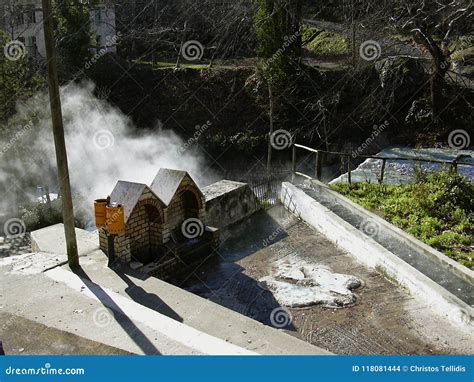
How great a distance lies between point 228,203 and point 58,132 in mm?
4670

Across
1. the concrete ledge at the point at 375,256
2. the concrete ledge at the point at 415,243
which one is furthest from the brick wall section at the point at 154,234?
the concrete ledge at the point at 415,243

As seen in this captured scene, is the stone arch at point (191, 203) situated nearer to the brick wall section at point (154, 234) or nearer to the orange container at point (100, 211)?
the brick wall section at point (154, 234)

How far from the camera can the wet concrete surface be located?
5.92 metres

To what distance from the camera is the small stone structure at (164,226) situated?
7.85m

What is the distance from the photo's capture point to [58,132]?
7289mm

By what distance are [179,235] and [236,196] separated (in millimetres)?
2572

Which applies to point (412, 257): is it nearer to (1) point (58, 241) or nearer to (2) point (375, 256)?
(2) point (375, 256)

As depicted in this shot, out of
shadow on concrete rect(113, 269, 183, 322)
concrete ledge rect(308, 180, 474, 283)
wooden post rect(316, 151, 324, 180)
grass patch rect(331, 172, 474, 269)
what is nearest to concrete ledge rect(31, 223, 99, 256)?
shadow on concrete rect(113, 269, 183, 322)

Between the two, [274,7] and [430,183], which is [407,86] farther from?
[430,183]

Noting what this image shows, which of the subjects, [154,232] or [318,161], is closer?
[154,232]

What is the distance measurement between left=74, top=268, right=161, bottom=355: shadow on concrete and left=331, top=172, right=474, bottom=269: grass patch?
17.6 feet

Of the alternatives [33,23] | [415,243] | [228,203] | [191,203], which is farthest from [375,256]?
[33,23]

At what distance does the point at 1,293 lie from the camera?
7.02m

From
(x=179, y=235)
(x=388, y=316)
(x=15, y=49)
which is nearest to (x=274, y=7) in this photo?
(x=15, y=49)
